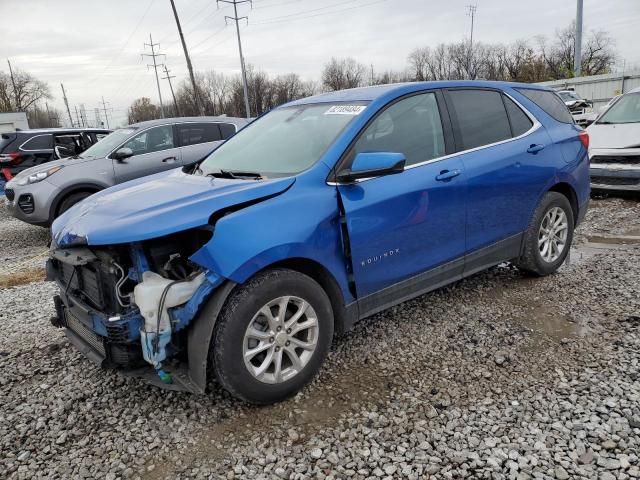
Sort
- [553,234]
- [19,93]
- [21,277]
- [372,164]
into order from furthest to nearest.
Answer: [19,93]
[21,277]
[553,234]
[372,164]

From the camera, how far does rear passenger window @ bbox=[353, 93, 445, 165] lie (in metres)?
3.32

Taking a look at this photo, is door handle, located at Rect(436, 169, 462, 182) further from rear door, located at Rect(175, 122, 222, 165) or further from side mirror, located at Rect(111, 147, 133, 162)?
side mirror, located at Rect(111, 147, 133, 162)

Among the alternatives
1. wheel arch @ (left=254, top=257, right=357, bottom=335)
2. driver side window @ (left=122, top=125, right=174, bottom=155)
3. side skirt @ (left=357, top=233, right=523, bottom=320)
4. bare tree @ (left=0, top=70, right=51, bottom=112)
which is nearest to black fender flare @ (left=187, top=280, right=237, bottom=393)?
wheel arch @ (left=254, top=257, right=357, bottom=335)

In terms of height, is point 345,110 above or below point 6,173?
above

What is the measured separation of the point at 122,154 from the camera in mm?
7805

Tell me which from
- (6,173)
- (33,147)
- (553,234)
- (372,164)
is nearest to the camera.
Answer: (372,164)

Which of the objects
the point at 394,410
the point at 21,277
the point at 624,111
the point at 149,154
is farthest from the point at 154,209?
the point at 624,111

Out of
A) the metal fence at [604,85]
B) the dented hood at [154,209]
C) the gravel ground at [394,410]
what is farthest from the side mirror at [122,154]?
the metal fence at [604,85]

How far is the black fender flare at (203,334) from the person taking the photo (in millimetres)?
2592

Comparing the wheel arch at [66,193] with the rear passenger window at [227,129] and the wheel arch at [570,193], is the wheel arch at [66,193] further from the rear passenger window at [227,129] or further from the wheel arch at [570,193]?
the wheel arch at [570,193]

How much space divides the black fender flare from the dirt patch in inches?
166

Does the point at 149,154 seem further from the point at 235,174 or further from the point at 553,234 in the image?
the point at 553,234

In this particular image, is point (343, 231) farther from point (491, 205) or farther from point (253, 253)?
point (491, 205)

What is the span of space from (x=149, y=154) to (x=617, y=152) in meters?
7.64
